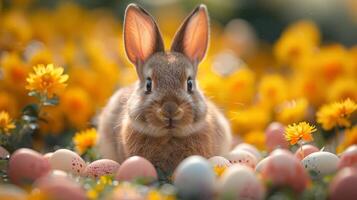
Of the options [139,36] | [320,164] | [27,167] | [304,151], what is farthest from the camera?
[139,36]

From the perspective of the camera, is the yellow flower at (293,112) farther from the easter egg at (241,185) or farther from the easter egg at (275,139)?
the easter egg at (241,185)

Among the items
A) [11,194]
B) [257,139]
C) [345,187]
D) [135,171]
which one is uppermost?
[257,139]

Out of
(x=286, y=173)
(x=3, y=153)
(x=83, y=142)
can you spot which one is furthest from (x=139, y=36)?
(x=286, y=173)

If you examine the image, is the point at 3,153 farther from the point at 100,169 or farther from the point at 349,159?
the point at 349,159

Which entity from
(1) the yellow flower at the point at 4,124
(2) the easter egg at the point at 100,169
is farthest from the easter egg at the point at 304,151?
(1) the yellow flower at the point at 4,124

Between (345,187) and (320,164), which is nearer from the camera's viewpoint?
(345,187)

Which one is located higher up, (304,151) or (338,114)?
(338,114)
